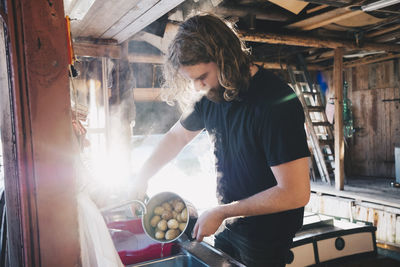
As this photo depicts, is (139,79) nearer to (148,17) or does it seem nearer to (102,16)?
(102,16)

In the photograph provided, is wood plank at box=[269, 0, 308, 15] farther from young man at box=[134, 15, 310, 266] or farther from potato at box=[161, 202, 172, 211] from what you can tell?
potato at box=[161, 202, 172, 211]

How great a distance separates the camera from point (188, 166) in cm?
919

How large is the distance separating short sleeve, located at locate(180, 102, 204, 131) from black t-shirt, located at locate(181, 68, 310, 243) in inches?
3.8

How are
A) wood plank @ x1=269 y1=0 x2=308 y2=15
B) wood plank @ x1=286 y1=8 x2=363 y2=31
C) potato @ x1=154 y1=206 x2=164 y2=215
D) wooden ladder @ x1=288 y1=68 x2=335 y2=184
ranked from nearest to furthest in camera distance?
1. potato @ x1=154 y1=206 x2=164 y2=215
2. wood plank @ x1=269 y1=0 x2=308 y2=15
3. wood plank @ x1=286 y1=8 x2=363 y2=31
4. wooden ladder @ x1=288 y1=68 x2=335 y2=184

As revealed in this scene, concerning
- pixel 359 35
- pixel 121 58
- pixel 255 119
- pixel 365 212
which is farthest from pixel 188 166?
pixel 255 119

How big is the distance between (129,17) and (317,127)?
6.83m

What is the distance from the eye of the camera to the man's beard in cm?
204

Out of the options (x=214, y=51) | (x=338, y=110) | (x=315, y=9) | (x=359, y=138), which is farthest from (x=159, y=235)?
(x=359, y=138)

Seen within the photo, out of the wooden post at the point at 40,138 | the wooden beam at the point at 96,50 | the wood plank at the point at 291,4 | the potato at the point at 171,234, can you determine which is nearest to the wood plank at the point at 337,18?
the wood plank at the point at 291,4

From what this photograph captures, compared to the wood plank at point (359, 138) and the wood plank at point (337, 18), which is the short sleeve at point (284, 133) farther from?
the wood plank at point (359, 138)

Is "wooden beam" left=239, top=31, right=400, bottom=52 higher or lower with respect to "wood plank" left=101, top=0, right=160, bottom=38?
higher

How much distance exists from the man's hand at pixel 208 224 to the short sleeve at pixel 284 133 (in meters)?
0.43

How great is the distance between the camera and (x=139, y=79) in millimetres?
6617

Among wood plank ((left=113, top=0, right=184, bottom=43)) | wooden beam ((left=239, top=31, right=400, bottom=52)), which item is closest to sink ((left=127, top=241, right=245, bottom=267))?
wood plank ((left=113, top=0, right=184, bottom=43))
